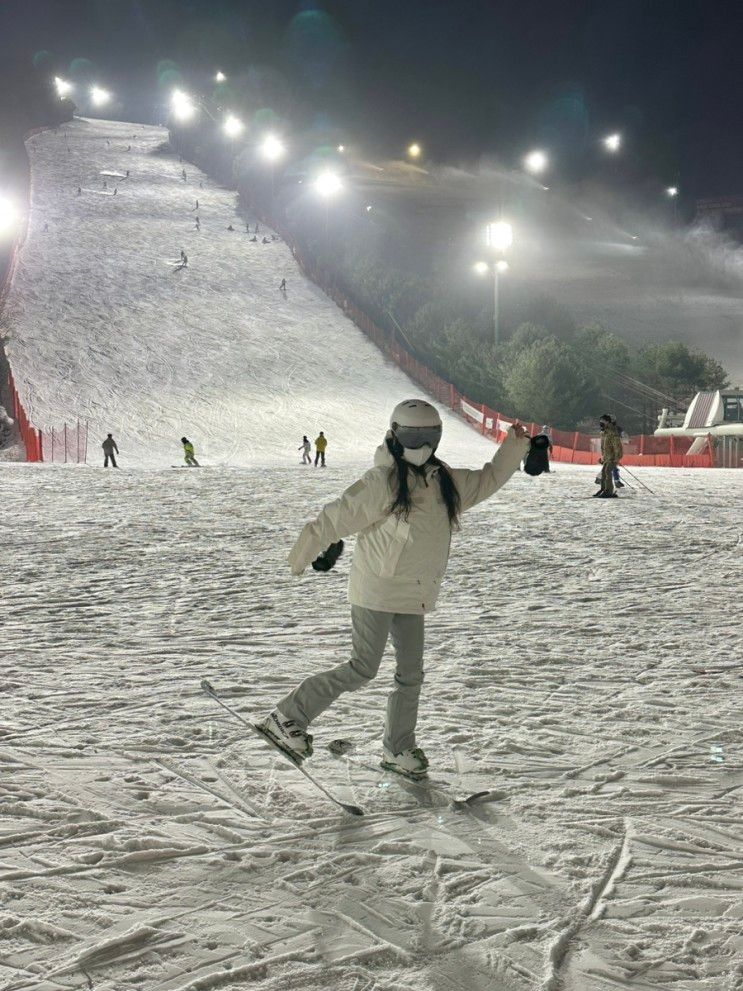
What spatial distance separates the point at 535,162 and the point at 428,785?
258 feet

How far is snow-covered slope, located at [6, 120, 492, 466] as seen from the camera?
114 feet

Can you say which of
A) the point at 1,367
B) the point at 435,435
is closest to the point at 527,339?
the point at 1,367

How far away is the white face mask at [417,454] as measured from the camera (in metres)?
4.04

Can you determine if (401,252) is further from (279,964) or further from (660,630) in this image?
(279,964)

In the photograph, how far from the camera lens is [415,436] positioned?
402 cm

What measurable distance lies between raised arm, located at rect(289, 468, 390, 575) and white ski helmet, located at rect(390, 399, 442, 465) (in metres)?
0.17

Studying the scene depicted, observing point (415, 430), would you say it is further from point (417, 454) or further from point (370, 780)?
point (370, 780)

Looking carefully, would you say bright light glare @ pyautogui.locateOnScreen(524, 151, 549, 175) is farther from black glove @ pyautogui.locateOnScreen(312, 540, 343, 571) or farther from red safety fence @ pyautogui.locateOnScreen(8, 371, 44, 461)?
black glove @ pyautogui.locateOnScreen(312, 540, 343, 571)

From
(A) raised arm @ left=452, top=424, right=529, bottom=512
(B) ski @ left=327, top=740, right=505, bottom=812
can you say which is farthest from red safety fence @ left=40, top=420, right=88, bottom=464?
(A) raised arm @ left=452, top=424, right=529, bottom=512

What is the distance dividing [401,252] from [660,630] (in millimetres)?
66043

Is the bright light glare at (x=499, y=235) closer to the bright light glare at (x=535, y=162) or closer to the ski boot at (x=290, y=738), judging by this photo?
the bright light glare at (x=535, y=162)

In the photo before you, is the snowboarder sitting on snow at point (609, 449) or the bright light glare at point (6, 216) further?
the bright light glare at point (6, 216)

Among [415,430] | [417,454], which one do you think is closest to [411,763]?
[417,454]

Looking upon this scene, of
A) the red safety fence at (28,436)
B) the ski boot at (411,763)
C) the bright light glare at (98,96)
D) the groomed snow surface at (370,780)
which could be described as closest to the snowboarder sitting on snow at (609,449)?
the groomed snow surface at (370,780)
